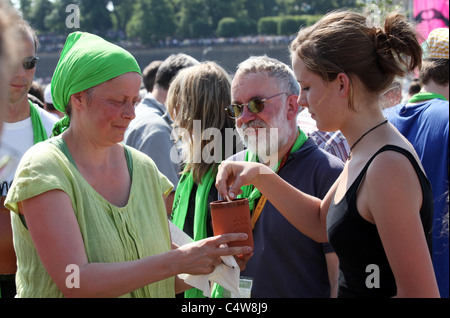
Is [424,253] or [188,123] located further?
[188,123]

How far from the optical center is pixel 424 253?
5.83ft

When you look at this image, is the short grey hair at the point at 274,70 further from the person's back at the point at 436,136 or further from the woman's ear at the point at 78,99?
the person's back at the point at 436,136

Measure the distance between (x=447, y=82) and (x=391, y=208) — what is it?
2715mm

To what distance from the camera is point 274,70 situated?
3.09m

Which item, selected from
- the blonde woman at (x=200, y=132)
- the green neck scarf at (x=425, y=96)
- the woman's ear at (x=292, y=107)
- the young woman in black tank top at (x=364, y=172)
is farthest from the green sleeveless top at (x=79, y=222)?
the green neck scarf at (x=425, y=96)

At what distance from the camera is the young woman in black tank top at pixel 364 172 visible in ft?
5.85

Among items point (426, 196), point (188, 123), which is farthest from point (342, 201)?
point (188, 123)

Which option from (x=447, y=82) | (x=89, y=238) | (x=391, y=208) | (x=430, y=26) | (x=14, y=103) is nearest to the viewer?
(x=391, y=208)

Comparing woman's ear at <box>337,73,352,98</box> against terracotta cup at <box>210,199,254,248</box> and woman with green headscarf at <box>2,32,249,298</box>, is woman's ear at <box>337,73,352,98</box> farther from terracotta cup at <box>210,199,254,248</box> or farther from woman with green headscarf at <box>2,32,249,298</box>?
woman with green headscarf at <box>2,32,249,298</box>

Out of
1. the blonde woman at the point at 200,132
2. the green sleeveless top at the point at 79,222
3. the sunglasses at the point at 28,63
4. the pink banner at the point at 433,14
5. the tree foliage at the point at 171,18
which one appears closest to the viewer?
the green sleeveless top at the point at 79,222

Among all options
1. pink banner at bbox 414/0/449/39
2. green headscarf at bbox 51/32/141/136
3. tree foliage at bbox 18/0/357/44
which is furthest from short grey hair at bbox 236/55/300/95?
tree foliage at bbox 18/0/357/44

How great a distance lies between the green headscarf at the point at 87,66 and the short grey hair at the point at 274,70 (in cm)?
94

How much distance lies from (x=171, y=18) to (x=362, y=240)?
92879mm
